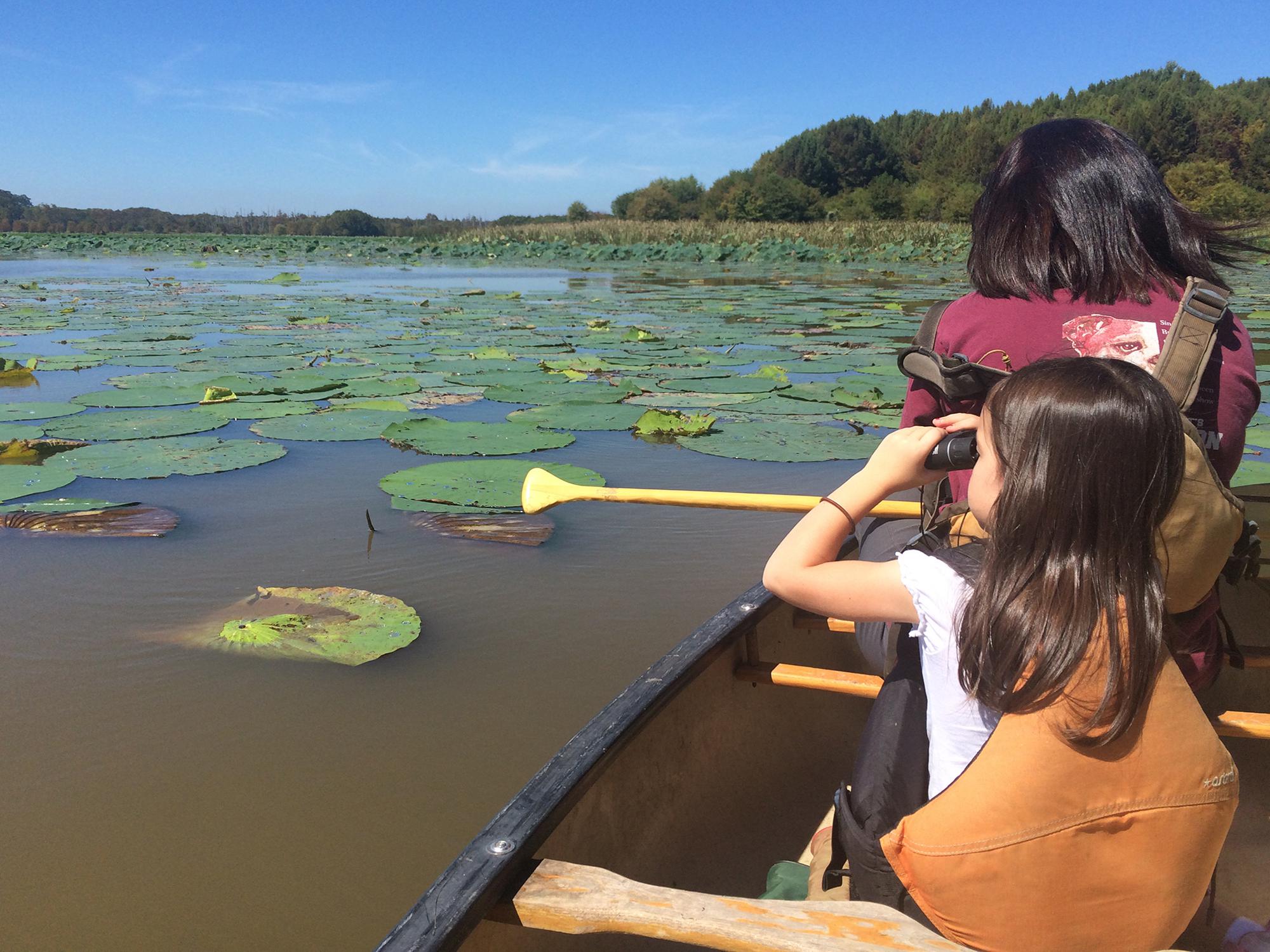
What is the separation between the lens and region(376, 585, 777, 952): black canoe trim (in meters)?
0.86

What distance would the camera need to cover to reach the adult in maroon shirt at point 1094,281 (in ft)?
3.91

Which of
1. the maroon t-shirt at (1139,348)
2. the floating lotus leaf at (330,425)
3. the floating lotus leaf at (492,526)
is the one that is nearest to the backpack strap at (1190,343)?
the maroon t-shirt at (1139,348)

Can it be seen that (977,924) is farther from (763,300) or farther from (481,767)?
(763,300)

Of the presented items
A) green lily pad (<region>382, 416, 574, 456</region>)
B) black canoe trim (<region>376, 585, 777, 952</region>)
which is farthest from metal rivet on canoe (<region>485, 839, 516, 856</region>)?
green lily pad (<region>382, 416, 574, 456</region>)

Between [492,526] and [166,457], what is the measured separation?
1.45 meters

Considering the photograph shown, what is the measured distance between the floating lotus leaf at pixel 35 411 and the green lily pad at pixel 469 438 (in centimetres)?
159

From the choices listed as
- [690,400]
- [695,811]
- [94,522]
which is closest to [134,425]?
[94,522]

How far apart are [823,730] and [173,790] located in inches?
46.3

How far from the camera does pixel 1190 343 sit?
3.52 feet

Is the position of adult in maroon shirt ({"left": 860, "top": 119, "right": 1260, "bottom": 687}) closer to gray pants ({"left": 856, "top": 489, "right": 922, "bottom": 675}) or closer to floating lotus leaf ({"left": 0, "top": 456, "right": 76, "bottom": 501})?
gray pants ({"left": 856, "top": 489, "right": 922, "bottom": 675})

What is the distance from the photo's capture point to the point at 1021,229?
4.25 feet

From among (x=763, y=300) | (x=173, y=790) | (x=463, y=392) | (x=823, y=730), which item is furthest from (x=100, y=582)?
(x=763, y=300)

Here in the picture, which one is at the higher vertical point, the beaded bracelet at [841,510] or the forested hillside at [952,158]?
the forested hillside at [952,158]

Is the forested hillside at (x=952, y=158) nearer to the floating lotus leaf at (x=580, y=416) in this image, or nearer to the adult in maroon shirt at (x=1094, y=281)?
the floating lotus leaf at (x=580, y=416)
